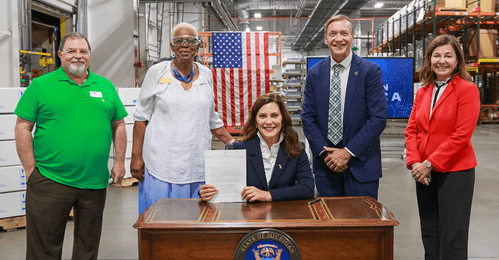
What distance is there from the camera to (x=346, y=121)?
2.05 m

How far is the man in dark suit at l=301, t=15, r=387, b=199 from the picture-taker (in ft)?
6.57

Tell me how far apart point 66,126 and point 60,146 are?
108 mm

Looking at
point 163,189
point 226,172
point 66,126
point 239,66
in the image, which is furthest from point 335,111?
point 239,66

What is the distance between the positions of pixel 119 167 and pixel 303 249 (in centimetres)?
130

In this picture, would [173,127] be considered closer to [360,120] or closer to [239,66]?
[360,120]

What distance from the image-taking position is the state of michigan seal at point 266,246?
52.7 inches

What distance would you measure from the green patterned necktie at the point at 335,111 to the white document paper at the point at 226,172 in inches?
27.0

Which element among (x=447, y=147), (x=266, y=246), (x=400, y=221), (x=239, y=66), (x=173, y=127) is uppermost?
(x=239, y=66)

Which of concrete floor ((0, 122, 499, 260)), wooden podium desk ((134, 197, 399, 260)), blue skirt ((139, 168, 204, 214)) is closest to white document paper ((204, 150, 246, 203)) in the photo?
wooden podium desk ((134, 197, 399, 260))

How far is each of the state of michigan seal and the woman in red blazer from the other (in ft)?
3.21

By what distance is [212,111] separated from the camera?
224cm

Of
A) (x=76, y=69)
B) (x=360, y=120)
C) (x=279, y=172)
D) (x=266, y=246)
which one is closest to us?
(x=266, y=246)

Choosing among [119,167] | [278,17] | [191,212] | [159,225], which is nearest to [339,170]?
[191,212]

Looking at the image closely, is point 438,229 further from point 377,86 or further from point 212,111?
point 212,111
